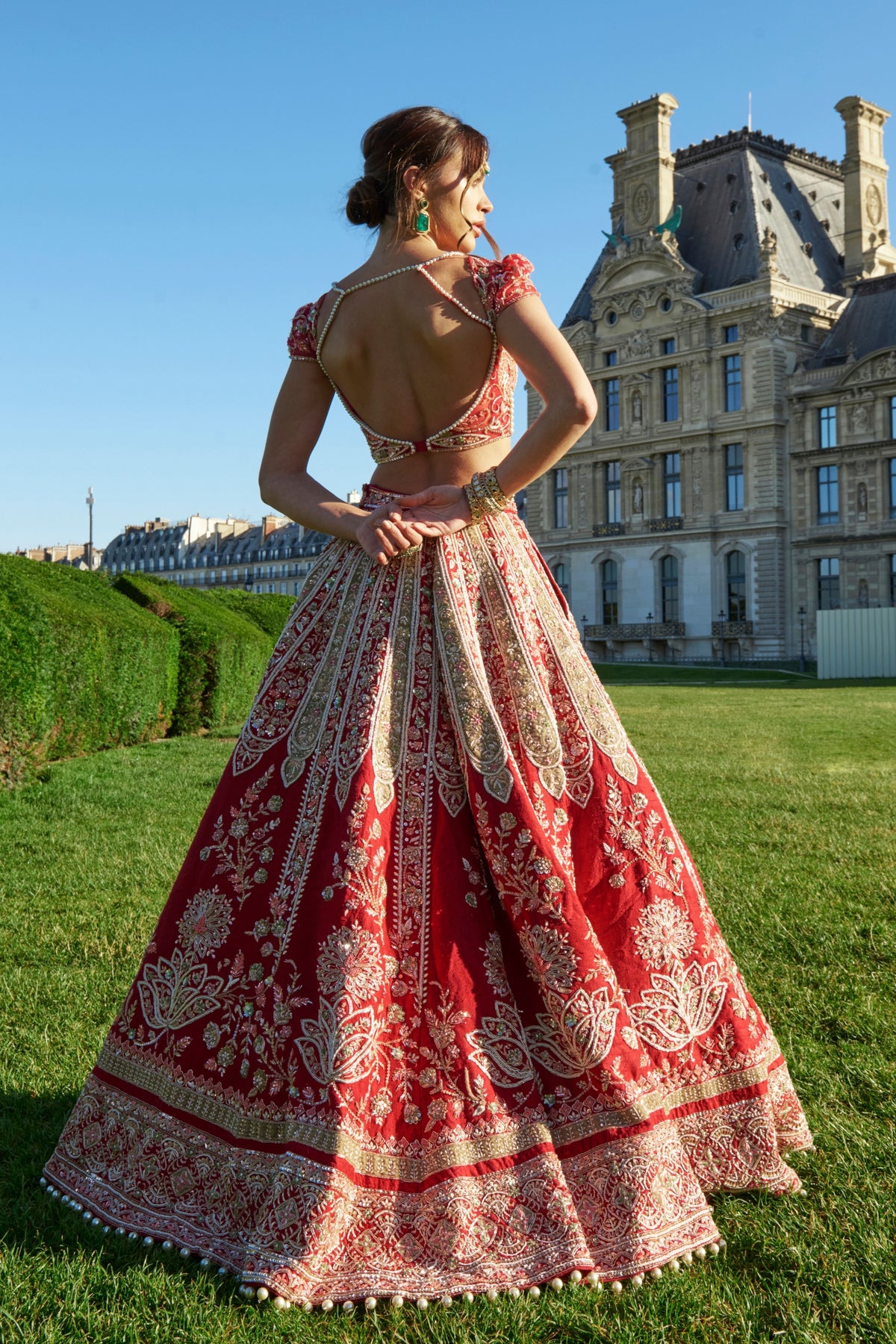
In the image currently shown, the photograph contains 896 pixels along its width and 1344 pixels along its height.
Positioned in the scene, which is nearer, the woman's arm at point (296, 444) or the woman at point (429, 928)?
the woman at point (429, 928)

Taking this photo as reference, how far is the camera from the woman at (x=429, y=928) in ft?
7.04

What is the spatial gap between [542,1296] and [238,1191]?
0.57m

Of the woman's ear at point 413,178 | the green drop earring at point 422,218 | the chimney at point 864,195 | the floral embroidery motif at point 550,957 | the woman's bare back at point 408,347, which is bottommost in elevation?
the floral embroidery motif at point 550,957

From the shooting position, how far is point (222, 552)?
95188 mm

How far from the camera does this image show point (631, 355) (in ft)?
166

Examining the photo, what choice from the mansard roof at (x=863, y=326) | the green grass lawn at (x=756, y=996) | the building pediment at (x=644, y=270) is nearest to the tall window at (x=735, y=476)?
the mansard roof at (x=863, y=326)

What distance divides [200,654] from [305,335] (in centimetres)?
1036

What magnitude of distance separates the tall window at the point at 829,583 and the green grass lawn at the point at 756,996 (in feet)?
126

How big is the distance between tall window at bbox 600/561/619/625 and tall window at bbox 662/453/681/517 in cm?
358

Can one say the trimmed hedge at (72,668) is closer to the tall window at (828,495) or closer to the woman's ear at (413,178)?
the woman's ear at (413,178)

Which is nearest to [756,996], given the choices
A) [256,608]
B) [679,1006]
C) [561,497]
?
[679,1006]

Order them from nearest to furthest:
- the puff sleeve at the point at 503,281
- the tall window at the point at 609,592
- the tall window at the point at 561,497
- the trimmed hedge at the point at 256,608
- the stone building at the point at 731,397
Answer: the puff sleeve at the point at 503,281
the trimmed hedge at the point at 256,608
the stone building at the point at 731,397
the tall window at the point at 609,592
the tall window at the point at 561,497

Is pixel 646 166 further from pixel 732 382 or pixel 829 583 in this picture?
pixel 829 583

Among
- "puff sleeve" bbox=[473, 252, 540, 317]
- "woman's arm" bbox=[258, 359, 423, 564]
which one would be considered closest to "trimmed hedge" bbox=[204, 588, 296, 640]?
"woman's arm" bbox=[258, 359, 423, 564]
